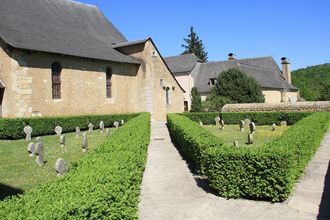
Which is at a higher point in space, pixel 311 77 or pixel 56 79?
pixel 311 77

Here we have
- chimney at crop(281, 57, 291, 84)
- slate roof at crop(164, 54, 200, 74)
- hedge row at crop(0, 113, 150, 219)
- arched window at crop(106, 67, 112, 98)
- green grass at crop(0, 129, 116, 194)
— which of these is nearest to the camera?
hedge row at crop(0, 113, 150, 219)

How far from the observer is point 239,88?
1468 inches

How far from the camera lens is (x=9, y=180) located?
33.2 feet

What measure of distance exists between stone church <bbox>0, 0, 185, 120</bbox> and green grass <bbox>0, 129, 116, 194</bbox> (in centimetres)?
571

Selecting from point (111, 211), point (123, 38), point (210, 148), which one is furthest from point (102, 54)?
point (111, 211)

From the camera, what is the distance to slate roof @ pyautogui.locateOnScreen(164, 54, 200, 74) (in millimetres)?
49666

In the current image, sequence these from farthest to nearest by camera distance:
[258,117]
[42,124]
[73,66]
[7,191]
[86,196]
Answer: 1. [258,117]
2. [73,66]
3. [42,124]
4. [7,191]
5. [86,196]

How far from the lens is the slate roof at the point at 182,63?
49666 mm

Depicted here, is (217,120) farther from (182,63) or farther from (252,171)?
(182,63)

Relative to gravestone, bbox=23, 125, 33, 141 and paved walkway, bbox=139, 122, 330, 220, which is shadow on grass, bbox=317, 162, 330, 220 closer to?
paved walkway, bbox=139, 122, 330, 220

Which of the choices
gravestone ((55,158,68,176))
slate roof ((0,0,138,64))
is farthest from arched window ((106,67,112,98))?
gravestone ((55,158,68,176))

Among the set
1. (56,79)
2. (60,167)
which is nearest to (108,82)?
(56,79)

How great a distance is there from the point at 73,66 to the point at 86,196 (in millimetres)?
23123

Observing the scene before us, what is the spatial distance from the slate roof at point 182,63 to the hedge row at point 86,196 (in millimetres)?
43215
